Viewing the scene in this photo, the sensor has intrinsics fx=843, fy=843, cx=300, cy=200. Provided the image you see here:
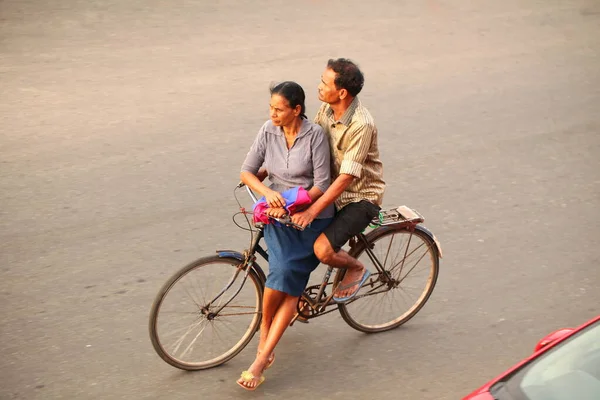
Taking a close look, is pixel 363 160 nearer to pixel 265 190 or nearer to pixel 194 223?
pixel 265 190

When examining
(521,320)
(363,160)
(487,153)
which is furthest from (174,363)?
(487,153)

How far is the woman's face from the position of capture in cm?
454

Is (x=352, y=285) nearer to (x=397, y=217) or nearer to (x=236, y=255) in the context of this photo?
(x=397, y=217)

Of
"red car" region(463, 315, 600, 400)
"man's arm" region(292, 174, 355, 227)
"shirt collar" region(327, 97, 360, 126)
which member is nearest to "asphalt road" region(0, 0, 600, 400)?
"man's arm" region(292, 174, 355, 227)

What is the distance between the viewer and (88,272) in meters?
5.94

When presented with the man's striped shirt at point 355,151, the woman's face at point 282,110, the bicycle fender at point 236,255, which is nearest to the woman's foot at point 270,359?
the bicycle fender at point 236,255

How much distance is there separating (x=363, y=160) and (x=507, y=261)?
2.15 meters

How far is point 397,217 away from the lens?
521 centimetres

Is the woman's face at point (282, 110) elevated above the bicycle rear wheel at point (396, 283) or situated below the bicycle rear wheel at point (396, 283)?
above

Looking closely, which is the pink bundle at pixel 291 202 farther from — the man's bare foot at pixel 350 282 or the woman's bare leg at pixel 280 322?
the man's bare foot at pixel 350 282

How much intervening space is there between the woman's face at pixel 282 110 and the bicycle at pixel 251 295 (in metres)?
0.55

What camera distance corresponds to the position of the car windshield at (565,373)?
341cm

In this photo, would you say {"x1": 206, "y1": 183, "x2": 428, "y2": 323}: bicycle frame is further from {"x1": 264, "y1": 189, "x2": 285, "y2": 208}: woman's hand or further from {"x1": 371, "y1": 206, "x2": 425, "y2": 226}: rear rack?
{"x1": 264, "y1": 189, "x2": 285, "y2": 208}: woman's hand

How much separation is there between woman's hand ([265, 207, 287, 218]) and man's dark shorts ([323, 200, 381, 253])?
34cm
